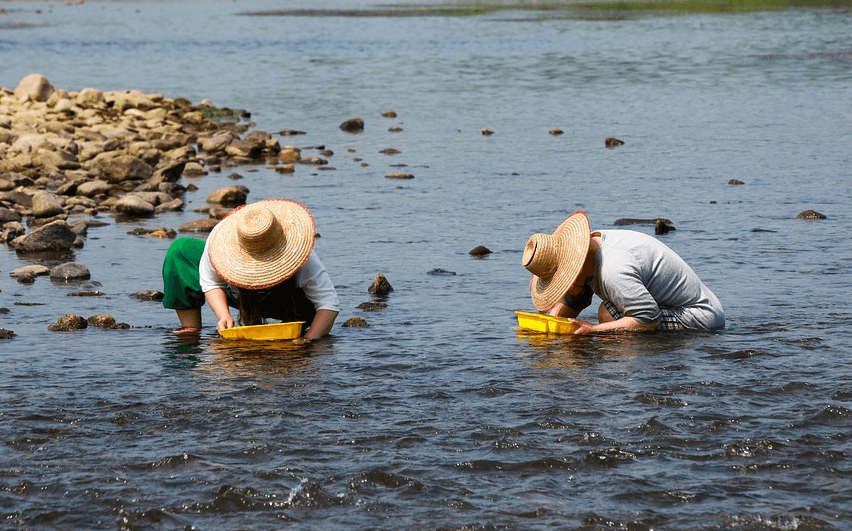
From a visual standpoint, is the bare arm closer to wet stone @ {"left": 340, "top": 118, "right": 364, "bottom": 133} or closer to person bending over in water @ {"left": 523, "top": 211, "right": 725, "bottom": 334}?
person bending over in water @ {"left": 523, "top": 211, "right": 725, "bottom": 334}

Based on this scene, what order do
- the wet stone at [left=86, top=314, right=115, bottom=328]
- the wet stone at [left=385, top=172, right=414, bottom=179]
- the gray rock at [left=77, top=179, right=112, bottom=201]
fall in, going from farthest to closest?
the wet stone at [left=385, top=172, right=414, bottom=179], the gray rock at [left=77, top=179, right=112, bottom=201], the wet stone at [left=86, top=314, right=115, bottom=328]

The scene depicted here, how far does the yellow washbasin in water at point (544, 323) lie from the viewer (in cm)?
842

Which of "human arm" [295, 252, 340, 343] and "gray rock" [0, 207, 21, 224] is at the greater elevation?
"human arm" [295, 252, 340, 343]

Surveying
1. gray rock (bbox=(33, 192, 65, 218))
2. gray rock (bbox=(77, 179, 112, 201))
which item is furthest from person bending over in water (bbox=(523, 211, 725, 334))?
gray rock (bbox=(77, 179, 112, 201))

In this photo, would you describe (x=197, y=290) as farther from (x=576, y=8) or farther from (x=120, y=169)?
(x=576, y=8)

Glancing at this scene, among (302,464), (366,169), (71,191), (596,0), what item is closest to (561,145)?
(366,169)

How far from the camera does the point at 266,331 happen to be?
8.16 metres

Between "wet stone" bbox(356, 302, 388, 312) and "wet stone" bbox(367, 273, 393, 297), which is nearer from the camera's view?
"wet stone" bbox(356, 302, 388, 312)

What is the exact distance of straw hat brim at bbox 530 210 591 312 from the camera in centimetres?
788

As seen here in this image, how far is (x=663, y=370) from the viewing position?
760 cm

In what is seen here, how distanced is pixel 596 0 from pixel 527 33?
30899 mm

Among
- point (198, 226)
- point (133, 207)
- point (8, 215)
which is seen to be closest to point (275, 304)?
point (198, 226)

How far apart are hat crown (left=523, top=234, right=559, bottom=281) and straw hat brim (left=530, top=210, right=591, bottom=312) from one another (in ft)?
0.09

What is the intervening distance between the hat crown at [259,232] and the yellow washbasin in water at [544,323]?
1.98 metres
